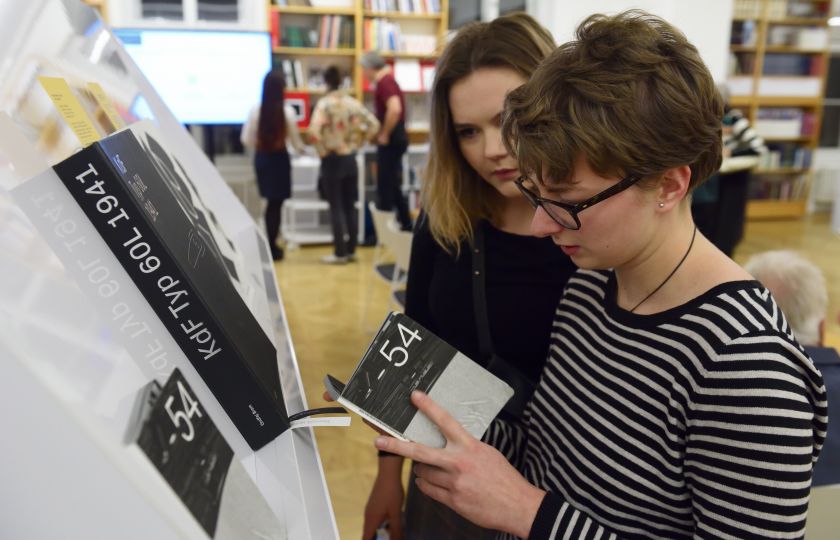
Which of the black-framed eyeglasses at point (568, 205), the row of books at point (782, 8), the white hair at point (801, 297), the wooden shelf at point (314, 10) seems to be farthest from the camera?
Result: the row of books at point (782, 8)

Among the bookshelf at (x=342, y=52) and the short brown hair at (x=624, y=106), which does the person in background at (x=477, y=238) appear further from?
the bookshelf at (x=342, y=52)

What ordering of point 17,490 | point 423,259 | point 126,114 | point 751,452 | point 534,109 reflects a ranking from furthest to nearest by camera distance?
point 423,259 → point 126,114 → point 534,109 → point 751,452 → point 17,490

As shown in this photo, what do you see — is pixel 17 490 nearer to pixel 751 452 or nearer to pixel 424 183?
pixel 751 452

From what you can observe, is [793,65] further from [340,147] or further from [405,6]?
[340,147]

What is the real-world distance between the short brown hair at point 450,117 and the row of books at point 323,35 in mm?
5351

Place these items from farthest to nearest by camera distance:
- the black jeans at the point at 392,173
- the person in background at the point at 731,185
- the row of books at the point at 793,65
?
the row of books at the point at 793,65 → the black jeans at the point at 392,173 → the person in background at the point at 731,185

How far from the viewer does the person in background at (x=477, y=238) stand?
43.4 inches

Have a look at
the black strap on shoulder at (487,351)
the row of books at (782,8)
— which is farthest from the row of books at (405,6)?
the black strap on shoulder at (487,351)

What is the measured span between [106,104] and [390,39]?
5679 mm

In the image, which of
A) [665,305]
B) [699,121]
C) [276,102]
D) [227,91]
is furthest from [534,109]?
[227,91]

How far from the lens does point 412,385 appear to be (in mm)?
729

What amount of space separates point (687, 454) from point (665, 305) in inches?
6.8


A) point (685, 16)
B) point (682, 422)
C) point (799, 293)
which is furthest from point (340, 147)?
point (682, 422)

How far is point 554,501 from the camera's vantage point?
2.55 feet
